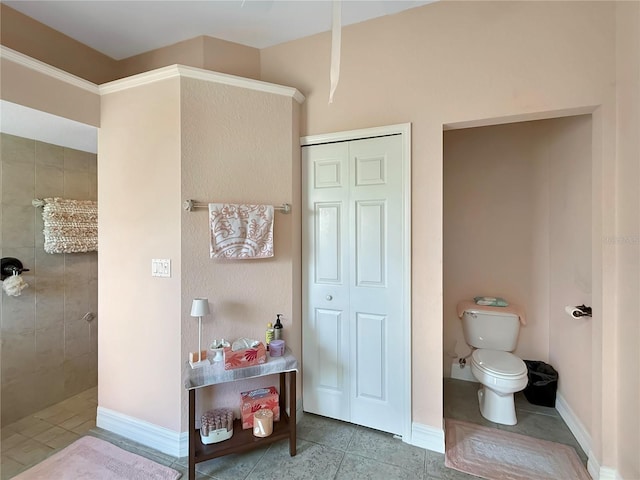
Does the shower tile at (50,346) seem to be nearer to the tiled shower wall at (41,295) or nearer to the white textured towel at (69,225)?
the tiled shower wall at (41,295)

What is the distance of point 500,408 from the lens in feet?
6.69

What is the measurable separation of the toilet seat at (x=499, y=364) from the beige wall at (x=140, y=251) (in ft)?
6.85

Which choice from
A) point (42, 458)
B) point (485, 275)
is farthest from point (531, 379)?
point (42, 458)

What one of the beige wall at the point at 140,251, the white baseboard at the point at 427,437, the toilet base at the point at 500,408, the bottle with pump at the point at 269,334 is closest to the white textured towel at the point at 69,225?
the beige wall at the point at 140,251

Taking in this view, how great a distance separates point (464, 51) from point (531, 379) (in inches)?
97.4

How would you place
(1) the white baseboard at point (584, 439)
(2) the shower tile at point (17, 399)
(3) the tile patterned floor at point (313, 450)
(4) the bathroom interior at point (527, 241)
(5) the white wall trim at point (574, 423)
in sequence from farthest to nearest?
(2) the shower tile at point (17, 399), (4) the bathroom interior at point (527, 241), (5) the white wall trim at point (574, 423), (3) the tile patterned floor at point (313, 450), (1) the white baseboard at point (584, 439)

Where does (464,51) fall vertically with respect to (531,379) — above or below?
above

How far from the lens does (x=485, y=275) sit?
2.60 metres

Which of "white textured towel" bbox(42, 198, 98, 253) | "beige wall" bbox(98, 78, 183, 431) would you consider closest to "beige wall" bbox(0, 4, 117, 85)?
"beige wall" bbox(98, 78, 183, 431)

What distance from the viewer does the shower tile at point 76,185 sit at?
7.64 feet

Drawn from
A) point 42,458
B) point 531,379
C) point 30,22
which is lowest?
point 42,458

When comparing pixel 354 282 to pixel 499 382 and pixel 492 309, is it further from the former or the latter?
pixel 492 309

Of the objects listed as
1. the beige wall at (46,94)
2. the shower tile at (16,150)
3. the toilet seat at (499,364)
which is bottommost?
the toilet seat at (499,364)

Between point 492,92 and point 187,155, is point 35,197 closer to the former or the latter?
point 187,155
